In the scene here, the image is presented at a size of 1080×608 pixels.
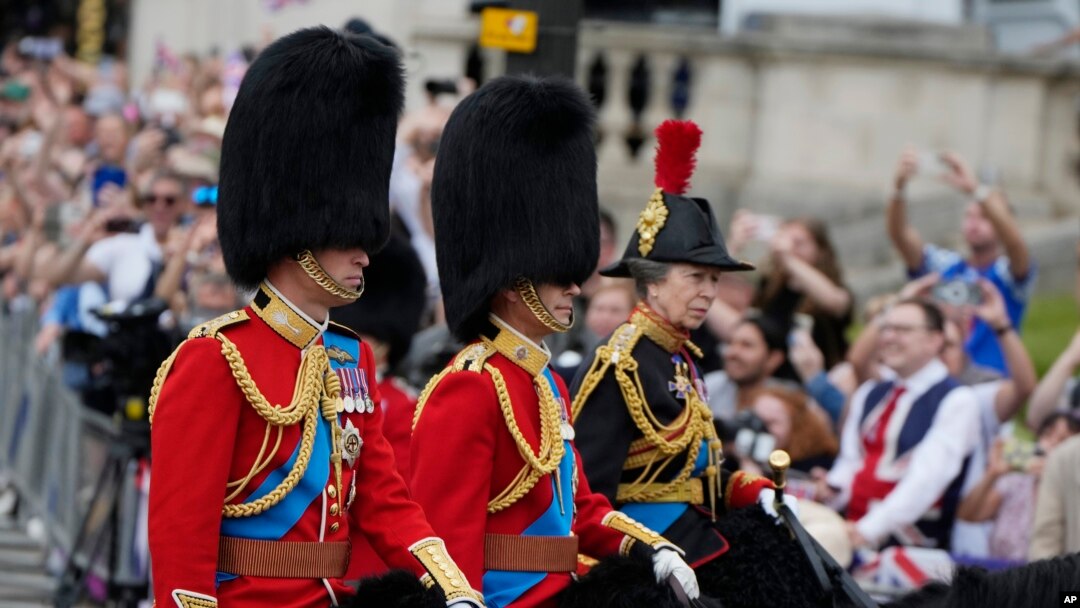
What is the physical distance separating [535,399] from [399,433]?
183cm

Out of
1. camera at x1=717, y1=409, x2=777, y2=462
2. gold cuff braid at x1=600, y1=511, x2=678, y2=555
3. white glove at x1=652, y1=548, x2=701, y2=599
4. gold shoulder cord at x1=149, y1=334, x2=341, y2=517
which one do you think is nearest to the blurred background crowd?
camera at x1=717, y1=409, x2=777, y2=462

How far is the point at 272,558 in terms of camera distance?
455cm

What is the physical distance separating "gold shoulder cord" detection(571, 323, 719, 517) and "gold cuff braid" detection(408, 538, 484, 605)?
128 cm

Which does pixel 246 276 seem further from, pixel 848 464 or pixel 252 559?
pixel 848 464

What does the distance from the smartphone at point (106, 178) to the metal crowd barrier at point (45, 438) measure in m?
0.86

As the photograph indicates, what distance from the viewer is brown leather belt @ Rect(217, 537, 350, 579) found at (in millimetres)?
4523

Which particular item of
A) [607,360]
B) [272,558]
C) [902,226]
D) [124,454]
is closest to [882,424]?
[902,226]

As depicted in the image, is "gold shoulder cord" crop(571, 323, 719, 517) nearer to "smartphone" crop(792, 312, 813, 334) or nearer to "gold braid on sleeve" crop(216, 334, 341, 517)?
"gold braid on sleeve" crop(216, 334, 341, 517)

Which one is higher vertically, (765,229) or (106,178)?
(765,229)

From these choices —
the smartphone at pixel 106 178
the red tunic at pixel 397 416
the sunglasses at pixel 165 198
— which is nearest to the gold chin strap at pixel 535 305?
the red tunic at pixel 397 416

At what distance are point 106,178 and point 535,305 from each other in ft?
23.9

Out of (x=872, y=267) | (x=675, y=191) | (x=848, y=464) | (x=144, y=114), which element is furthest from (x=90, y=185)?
(x=675, y=191)

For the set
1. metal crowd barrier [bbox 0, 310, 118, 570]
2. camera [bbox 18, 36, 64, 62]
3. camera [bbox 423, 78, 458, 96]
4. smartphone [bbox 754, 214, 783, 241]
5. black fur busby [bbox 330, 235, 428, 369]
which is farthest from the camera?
camera [bbox 18, 36, 64, 62]

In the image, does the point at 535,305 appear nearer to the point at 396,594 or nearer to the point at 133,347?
the point at 396,594
